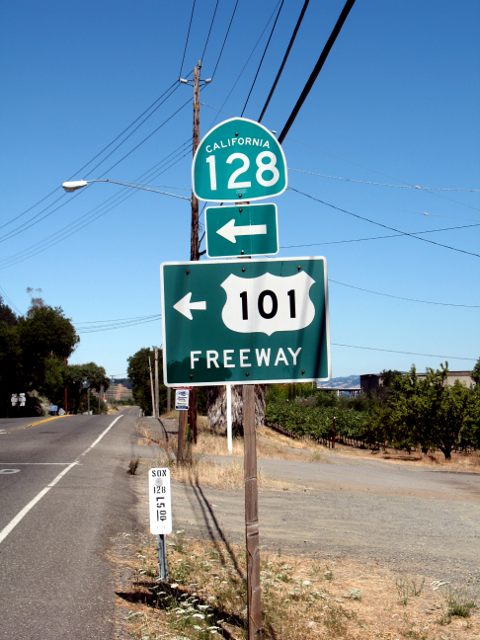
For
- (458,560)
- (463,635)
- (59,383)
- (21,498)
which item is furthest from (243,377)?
(59,383)

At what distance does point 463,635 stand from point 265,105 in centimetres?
706

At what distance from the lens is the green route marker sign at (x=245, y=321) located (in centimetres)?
465

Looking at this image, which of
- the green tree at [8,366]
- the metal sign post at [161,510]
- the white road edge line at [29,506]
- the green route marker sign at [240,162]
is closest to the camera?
the green route marker sign at [240,162]

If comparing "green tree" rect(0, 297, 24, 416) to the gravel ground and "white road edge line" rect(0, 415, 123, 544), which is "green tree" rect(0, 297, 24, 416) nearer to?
"white road edge line" rect(0, 415, 123, 544)

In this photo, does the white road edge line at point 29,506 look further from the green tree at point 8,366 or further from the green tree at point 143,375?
the green tree at point 143,375

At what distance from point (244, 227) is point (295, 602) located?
445 cm

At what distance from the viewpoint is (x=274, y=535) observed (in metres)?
11.7

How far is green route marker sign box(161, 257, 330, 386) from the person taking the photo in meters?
4.65

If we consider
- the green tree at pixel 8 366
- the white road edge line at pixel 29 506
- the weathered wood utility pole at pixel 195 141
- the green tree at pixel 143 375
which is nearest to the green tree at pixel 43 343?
the green tree at pixel 8 366

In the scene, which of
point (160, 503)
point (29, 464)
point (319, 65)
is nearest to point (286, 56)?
point (319, 65)

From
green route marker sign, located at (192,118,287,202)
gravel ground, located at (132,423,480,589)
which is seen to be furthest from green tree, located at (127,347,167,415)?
green route marker sign, located at (192,118,287,202)

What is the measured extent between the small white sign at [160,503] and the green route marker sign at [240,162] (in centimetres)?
383

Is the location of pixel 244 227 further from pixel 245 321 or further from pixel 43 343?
pixel 43 343

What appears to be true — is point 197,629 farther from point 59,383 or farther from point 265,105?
point 59,383
